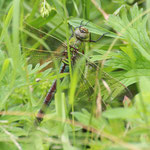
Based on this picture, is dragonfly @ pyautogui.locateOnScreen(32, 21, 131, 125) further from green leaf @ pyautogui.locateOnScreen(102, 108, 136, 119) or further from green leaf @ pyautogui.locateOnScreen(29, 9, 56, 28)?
green leaf @ pyautogui.locateOnScreen(102, 108, 136, 119)

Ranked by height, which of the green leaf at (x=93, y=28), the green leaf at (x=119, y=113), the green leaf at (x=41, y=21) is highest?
the green leaf at (x=41, y=21)

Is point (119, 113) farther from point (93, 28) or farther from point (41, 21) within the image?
point (41, 21)

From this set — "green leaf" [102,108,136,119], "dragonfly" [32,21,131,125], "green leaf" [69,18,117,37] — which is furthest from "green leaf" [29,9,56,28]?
"green leaf" [102,108,136,119]

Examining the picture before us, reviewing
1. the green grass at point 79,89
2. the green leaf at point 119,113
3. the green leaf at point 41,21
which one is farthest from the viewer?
the green leaf at point 41,21

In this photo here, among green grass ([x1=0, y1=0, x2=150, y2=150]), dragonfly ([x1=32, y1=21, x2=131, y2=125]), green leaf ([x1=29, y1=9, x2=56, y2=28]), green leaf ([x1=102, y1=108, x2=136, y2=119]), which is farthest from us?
green leaf ([x1=29, y1=9, x2=56, y2=28])

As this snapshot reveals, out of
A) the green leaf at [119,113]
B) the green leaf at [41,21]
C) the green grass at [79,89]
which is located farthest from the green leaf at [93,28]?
the green leaf at [119,113]

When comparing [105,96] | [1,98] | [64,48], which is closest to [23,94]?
[1,98]

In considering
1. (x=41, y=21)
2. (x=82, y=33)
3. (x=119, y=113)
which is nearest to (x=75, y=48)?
(x=82, y=33)

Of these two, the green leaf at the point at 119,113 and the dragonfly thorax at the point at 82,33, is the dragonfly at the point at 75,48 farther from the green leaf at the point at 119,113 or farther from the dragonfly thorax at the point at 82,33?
the green leaf at the point at 119,113

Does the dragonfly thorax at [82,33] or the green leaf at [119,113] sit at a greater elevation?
the dragonfly thorax at [82,33]
